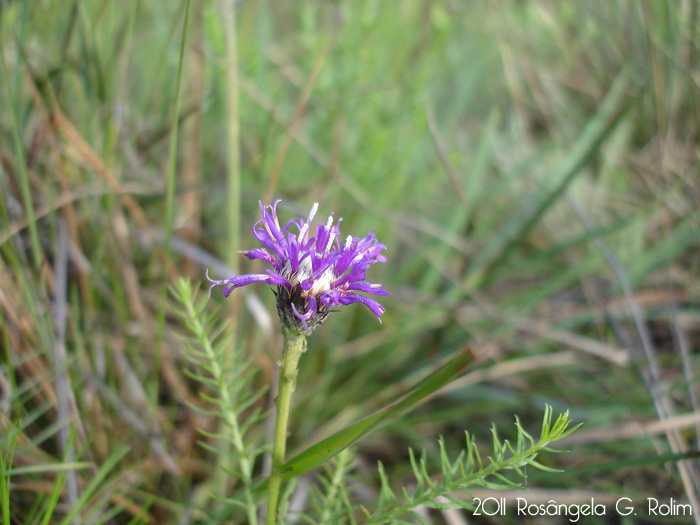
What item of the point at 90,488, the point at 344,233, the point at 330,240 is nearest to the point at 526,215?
the point at 344,233

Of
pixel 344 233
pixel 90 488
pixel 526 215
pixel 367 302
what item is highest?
pixel 526 215

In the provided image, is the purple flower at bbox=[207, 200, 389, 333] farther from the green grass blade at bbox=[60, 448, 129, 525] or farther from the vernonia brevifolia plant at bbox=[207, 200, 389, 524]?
the green grass blade at bbox=[60, 448, 129, 525]

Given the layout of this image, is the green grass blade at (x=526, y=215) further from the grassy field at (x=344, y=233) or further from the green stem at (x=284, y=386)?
the green stem at (x=284, y=386)

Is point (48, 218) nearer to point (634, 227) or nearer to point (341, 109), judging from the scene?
point (341, 109)

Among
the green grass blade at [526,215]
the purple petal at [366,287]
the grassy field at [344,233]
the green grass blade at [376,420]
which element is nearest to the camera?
the green grass blade at [376,420]

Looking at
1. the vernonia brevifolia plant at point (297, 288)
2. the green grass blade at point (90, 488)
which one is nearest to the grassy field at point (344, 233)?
the green grass blade at point (90, 488)

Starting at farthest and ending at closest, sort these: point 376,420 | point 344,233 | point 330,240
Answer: point 344,233, point 330,240, point 376,420

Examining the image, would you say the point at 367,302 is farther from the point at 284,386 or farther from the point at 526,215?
the point at 526,215
